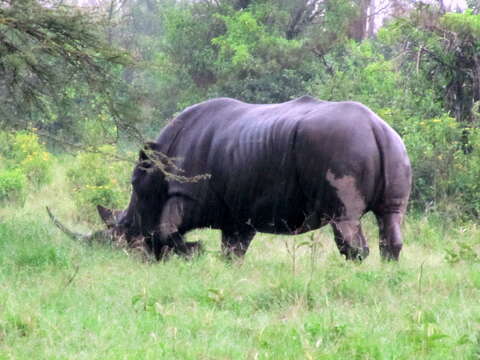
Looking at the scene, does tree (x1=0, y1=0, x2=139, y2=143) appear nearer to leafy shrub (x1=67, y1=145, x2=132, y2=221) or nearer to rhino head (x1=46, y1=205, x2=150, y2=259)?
rhino head (x1=46, y1=205, x2=150, y2=259)

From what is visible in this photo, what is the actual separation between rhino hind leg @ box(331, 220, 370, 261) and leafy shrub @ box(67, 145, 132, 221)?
477cm

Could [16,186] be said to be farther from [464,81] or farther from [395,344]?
[395,344]

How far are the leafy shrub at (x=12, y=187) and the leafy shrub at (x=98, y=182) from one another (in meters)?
0.79

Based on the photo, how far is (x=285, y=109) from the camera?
275 inches

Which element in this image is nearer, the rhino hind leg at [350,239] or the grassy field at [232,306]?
the grassy field at [232,306]

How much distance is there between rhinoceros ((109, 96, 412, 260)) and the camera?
6.22 meters

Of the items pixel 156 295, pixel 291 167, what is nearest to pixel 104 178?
pixel 291 167

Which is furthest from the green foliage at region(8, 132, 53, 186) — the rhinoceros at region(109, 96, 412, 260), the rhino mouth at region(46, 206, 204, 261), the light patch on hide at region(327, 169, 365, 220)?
the light patch on hide at region(327, 169, 365, 220)

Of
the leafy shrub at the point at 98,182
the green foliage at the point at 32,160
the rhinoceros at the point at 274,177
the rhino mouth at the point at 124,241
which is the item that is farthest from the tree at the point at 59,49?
the green foliage at the point at 32,160

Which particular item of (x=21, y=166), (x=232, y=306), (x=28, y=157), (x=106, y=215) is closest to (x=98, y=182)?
(x=21, y=166)

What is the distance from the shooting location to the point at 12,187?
38.2 feet

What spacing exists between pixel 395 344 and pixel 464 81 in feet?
25.0

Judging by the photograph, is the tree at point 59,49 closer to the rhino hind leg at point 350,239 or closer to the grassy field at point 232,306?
the grassy field at point 232,306

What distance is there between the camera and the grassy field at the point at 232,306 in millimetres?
4070
